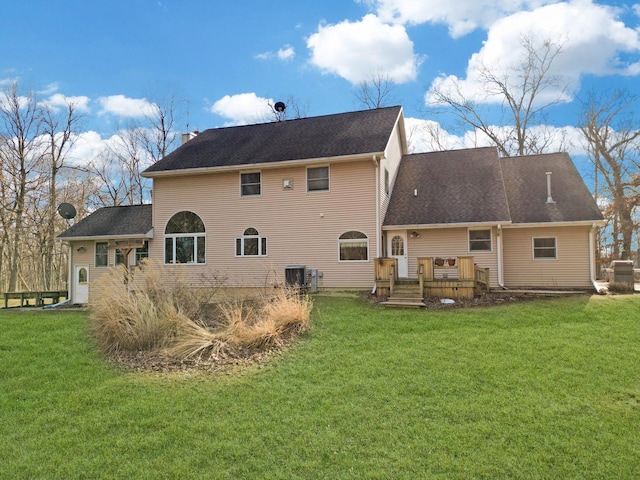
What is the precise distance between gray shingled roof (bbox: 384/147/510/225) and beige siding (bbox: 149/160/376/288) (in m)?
1.72

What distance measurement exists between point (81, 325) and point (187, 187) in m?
7.76

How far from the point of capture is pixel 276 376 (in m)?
5.81

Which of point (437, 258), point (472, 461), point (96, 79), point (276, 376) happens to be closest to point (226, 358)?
point (276, 376)

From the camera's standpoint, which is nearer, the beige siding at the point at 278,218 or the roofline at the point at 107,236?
the beige siding at the point at 278,218

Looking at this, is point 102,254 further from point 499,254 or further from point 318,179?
point 499,254

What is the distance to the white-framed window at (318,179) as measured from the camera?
14.2 m

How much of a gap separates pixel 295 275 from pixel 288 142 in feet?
17.9

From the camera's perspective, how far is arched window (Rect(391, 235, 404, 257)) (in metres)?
14.2

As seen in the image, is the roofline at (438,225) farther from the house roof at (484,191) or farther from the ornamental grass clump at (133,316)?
the ornamental grass clump at (133,316)

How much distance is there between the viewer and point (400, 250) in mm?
14250

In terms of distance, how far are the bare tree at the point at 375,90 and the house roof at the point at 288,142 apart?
9974 millimetres

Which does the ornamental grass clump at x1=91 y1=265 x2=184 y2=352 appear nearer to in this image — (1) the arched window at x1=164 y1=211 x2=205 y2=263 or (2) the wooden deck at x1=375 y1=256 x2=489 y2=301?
(2) the wooden deck at x1=375 y1=256 x2=489 y2=301

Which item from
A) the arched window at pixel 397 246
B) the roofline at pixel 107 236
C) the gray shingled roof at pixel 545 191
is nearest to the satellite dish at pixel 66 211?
the roofline at pixel 107 236

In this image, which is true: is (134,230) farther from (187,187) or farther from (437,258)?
(437,258)
